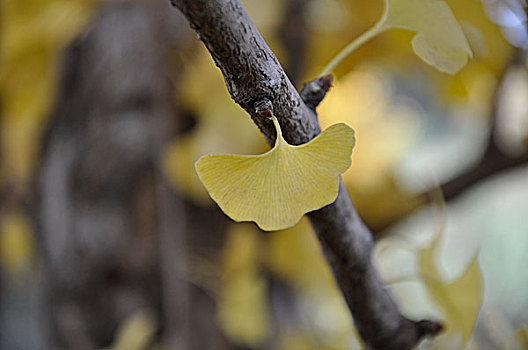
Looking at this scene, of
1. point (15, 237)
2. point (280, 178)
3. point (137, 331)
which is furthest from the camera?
point (15, 237)

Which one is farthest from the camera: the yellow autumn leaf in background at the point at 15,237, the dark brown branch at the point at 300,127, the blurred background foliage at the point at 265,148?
the yellow autumn leaf in background at the point at 15,237

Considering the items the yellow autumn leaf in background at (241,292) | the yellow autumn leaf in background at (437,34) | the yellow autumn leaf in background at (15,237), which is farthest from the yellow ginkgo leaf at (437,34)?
the yellow autumn leaf in background at (15,237)

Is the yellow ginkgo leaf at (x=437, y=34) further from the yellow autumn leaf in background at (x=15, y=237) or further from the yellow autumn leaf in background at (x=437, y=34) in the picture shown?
the yellow autumn leaf in background at (x=15, y=237)

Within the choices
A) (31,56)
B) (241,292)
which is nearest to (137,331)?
(241,292)

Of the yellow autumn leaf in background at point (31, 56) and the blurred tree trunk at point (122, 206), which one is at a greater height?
the yellow autumn leaf in background at point (31, 56)

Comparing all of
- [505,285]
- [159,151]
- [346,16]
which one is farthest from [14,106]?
[505,285]

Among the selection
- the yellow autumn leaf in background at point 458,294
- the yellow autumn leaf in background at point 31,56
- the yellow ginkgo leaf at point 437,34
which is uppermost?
the yellow autumn leaf in background at point 31,56

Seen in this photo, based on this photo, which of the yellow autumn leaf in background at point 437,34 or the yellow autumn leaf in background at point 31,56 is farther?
the yellow autumn leaf in background at point 31,56

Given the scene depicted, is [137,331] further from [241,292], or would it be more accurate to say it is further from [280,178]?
[280,178]
